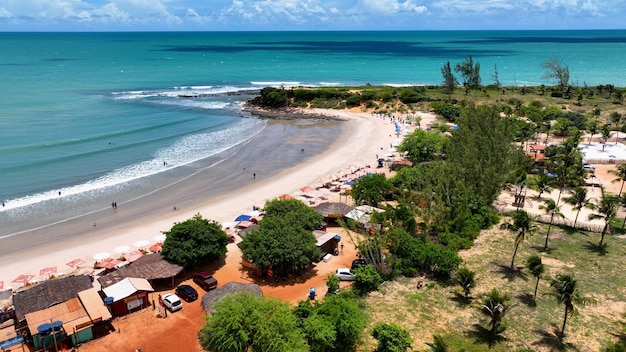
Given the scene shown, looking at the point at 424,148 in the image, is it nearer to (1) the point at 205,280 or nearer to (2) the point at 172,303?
(1) the point at 205,280

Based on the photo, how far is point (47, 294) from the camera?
88.5ft

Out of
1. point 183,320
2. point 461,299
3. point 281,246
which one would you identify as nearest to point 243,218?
point 281,246

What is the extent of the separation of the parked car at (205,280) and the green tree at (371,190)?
1710cm

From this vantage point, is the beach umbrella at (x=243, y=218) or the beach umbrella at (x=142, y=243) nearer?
the beach umbrella at (x=142, y=243)

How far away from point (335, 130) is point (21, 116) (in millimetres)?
55961

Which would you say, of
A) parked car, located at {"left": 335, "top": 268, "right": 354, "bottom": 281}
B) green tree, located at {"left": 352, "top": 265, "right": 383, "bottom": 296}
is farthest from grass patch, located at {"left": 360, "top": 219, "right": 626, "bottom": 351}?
parked car, located at {"left": 335, "top": 268, "right": 354, "bottom": 281}

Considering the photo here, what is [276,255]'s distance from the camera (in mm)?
30188

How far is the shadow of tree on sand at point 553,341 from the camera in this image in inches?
925

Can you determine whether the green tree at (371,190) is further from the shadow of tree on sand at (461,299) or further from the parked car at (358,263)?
the shadow of tree on sand at (461,299)

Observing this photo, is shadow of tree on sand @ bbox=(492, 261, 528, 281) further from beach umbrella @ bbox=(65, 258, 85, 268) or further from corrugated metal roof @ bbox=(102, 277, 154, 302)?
beach umbrella @ bbox=(65, 258, 85, 268)

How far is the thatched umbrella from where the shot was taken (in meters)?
39.7

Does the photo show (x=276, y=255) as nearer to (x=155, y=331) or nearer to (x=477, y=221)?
(x=155, y=331)

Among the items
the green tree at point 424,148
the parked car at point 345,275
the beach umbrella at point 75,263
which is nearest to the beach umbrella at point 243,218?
the parked car at point 345,275

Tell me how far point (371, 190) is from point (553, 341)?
21.2 m
